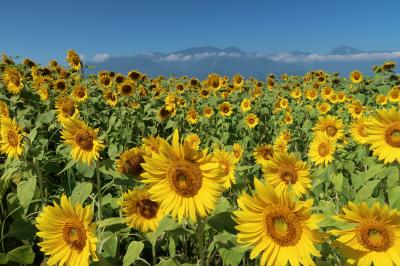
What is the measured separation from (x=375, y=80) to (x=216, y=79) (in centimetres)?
521

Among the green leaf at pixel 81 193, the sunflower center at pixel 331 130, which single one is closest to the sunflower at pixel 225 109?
the sunflower center at pixel 331 130

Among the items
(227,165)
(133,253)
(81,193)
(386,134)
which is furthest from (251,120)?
(133,253)

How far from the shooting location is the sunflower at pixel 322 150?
520cm

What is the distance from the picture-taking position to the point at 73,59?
9391 mm

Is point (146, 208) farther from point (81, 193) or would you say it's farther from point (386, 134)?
point (386, 134)

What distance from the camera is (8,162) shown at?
4312mm

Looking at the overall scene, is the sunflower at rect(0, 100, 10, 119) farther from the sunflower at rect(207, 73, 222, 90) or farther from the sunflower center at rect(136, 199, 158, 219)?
the sunflower at rect(207, 73, 222, 90)

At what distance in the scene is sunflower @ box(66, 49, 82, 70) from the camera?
938 cm

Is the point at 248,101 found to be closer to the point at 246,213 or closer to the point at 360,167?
the point at 360,167

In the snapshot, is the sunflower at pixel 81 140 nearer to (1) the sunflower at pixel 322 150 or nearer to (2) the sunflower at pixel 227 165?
(2) the sunflower at pixel 227 165

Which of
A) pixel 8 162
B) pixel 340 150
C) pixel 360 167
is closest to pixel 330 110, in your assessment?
pixel 360 167

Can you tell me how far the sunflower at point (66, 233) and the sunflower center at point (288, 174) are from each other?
202 centimetres

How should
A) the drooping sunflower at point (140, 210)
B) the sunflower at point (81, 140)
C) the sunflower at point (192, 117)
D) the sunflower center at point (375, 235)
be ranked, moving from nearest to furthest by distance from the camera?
the sunflower center at point (375, 235) → the drooping sunflower at point (140, 210) → the sunflower at point (81, 140) → the sunflower at point (192, 117)

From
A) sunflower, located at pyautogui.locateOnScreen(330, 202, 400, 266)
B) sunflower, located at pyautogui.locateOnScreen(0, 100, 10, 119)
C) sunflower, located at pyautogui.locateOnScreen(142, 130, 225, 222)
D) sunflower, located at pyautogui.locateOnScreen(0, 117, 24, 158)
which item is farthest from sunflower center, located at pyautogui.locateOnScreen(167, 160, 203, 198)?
sunflower, located at pyautogui.locateOnScreen(0, 100, 10, 119)
